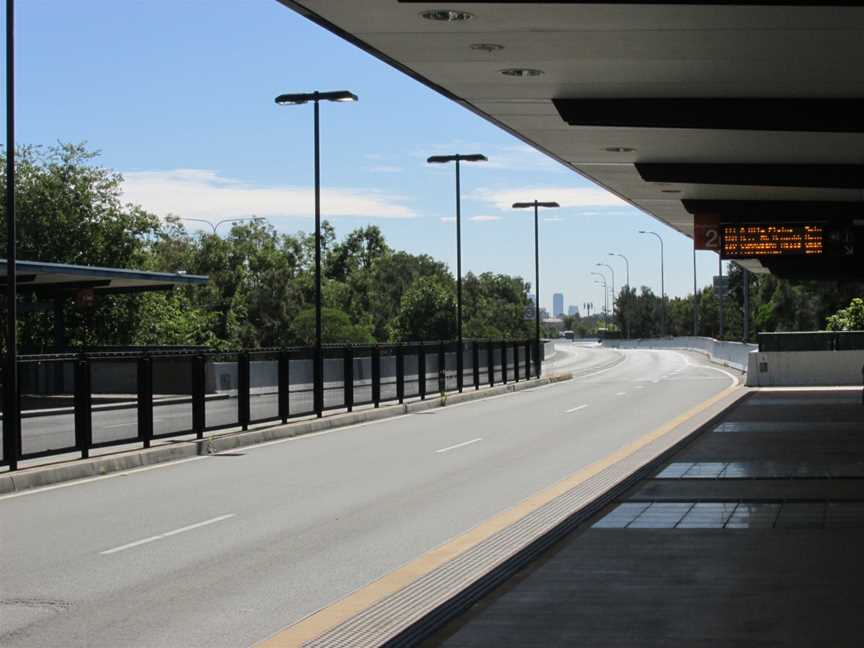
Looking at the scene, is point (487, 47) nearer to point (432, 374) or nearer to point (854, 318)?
point (432, 374)

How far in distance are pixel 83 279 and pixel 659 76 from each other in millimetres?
24620

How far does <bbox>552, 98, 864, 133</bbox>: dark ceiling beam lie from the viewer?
54.9ft

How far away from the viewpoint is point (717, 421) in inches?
975

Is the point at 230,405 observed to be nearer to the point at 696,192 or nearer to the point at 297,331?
the point at 696,192

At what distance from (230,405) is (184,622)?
50.2ft

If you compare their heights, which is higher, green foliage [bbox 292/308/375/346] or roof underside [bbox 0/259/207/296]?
roof underside [bbox 0/259/207/296]

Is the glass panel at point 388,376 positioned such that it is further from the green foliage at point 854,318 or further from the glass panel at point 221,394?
the green foliage at point 854,318

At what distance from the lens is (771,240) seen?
27719 millimetres

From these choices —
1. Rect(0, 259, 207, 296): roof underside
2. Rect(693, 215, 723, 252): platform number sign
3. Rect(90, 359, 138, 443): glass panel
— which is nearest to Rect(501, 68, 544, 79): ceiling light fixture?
Rect(90, 359, 138, 443): glass panel

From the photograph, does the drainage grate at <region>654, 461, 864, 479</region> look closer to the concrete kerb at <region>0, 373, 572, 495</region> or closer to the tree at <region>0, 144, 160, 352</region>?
the concrete kerb at <region>0, 373, 572, 495</region>

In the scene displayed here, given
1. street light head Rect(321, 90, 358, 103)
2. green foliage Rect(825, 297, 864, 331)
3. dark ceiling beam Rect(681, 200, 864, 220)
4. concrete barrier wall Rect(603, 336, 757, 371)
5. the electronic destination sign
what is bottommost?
concrete barrier wall Rect(603, 336, 757, 371)

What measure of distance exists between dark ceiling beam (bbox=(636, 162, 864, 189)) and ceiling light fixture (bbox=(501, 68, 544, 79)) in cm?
935

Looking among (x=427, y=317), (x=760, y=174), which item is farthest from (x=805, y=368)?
(x=427, y=317)

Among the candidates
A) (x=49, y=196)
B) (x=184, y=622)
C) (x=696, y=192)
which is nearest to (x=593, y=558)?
(x=184, y=622)
